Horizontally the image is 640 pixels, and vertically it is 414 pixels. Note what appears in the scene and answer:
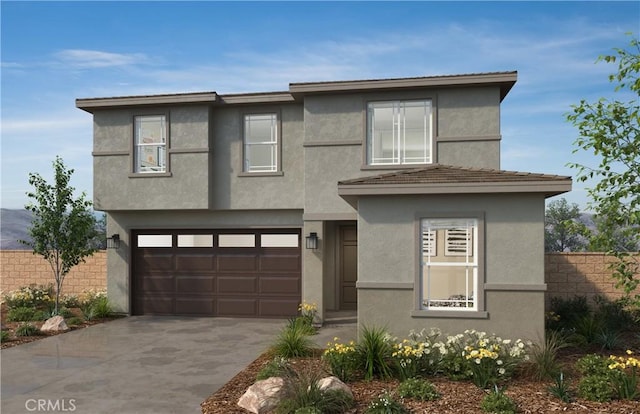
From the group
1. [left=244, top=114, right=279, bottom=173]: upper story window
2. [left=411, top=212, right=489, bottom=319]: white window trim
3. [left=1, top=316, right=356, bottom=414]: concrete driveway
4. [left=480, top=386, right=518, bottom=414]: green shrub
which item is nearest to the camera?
[left=480, top=386, right=518, bottom=414]: green shrub

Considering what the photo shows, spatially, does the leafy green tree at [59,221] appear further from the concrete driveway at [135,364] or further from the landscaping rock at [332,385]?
the landscaping rock at [332,385]

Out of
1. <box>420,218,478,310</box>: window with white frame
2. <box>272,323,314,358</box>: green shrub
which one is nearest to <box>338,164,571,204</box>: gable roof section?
<box>420,218,478,310</box>: window with white frame

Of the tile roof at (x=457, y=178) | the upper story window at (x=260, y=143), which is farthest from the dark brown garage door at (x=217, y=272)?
the tile roof at (x=457, y=178)

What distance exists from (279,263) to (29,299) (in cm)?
845

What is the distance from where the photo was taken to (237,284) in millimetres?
14977

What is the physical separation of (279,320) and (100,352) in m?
5.08

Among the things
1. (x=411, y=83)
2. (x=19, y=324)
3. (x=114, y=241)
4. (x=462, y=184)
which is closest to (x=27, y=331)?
(x=19, y=324)

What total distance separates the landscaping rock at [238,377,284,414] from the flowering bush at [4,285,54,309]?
456 inches

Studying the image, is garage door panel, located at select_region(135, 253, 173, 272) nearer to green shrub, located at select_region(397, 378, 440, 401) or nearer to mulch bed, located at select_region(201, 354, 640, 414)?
mulch bed, located at select_region(201, 354, 640, 414)

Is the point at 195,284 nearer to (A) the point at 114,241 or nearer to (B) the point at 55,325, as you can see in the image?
(A) the point at 114,241

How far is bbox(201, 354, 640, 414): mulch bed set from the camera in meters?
7.11

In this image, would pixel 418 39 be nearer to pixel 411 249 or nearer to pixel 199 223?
pixel 411 249

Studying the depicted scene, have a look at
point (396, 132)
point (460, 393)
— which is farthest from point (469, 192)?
point (396, 132)

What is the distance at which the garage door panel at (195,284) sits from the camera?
49.6 ft
